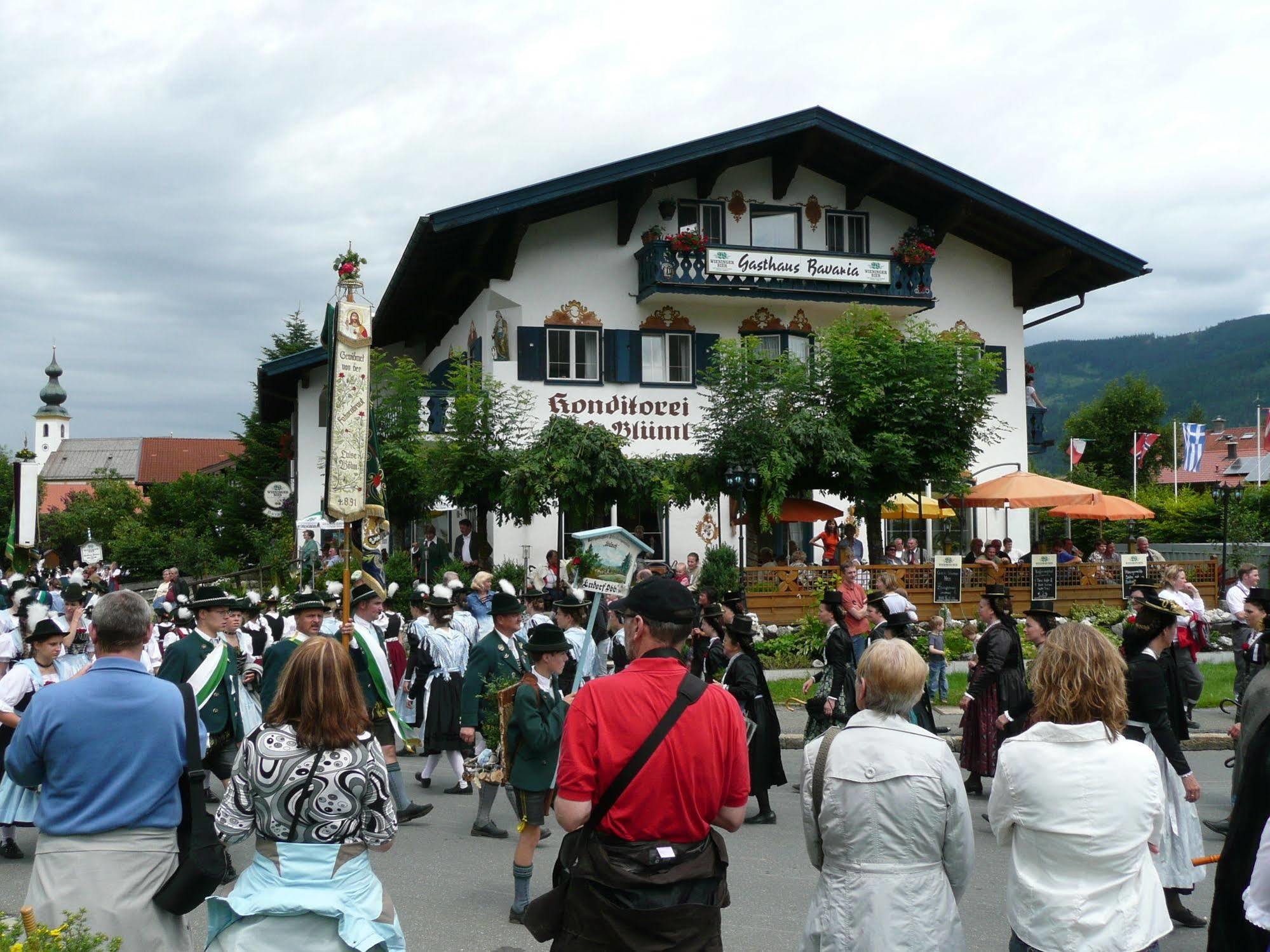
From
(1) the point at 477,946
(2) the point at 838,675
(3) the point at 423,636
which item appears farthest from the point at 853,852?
(3) the point at 423,636

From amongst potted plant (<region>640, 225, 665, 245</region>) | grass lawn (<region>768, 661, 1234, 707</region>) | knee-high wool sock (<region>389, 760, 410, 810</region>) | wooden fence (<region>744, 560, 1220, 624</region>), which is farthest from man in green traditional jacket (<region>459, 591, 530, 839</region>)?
potted plant (<region>640, 225, 665, 245</region>)

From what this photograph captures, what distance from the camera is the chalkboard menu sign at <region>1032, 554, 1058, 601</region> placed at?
2131 centimetres

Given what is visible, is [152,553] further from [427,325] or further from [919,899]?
[919,899]

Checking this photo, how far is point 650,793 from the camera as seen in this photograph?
372 centimetres

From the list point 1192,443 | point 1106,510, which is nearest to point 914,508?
point 1106,510

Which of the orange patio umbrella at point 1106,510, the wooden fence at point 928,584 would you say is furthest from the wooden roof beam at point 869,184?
the wooden fence at point 928,584

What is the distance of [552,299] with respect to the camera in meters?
25.6

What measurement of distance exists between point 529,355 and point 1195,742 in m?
16.0

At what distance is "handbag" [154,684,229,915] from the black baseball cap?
1.67 meters

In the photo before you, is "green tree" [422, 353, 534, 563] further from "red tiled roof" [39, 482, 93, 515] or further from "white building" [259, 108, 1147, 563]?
"red tiled roof" [39, 482, 93, 515]

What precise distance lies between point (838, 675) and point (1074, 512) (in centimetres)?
1589

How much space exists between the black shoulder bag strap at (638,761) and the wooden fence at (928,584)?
15749 millimetres

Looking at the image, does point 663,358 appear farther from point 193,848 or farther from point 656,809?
point 656,809

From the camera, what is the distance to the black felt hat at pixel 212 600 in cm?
764
